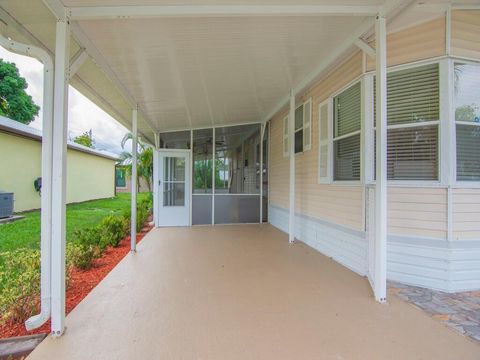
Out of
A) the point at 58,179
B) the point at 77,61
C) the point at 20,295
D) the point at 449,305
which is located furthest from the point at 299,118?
the point at 20,295

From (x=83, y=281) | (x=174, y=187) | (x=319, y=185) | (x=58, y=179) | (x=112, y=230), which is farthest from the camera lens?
(x=174, y=187)

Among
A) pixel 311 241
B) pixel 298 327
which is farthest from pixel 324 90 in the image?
pixel 298 327

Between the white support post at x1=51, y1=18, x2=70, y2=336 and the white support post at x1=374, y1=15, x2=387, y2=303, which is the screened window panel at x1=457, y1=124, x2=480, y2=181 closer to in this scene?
the white support post at x1=374, y1=15, x2=387, y2=303

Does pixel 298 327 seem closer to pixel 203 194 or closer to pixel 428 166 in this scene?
pixel 428 166

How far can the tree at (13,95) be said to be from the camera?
18625 mm

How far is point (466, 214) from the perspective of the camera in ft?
10.3

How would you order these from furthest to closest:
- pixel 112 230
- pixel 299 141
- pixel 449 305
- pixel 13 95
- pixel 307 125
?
pixel 13 95 → pixel 299 141 → pixel 112 230 → pixel 307 125 → pixel 449 305

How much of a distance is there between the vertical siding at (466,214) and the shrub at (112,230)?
5207 mm

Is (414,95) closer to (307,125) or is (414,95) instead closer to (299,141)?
(307,125)

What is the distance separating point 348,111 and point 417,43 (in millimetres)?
1163

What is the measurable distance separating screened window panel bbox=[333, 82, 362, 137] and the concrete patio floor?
81.7 inches

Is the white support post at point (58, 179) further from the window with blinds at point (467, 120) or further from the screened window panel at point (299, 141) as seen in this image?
the screened window panel at point (299, 141)

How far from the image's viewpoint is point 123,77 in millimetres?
3883

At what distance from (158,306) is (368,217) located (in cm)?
266
